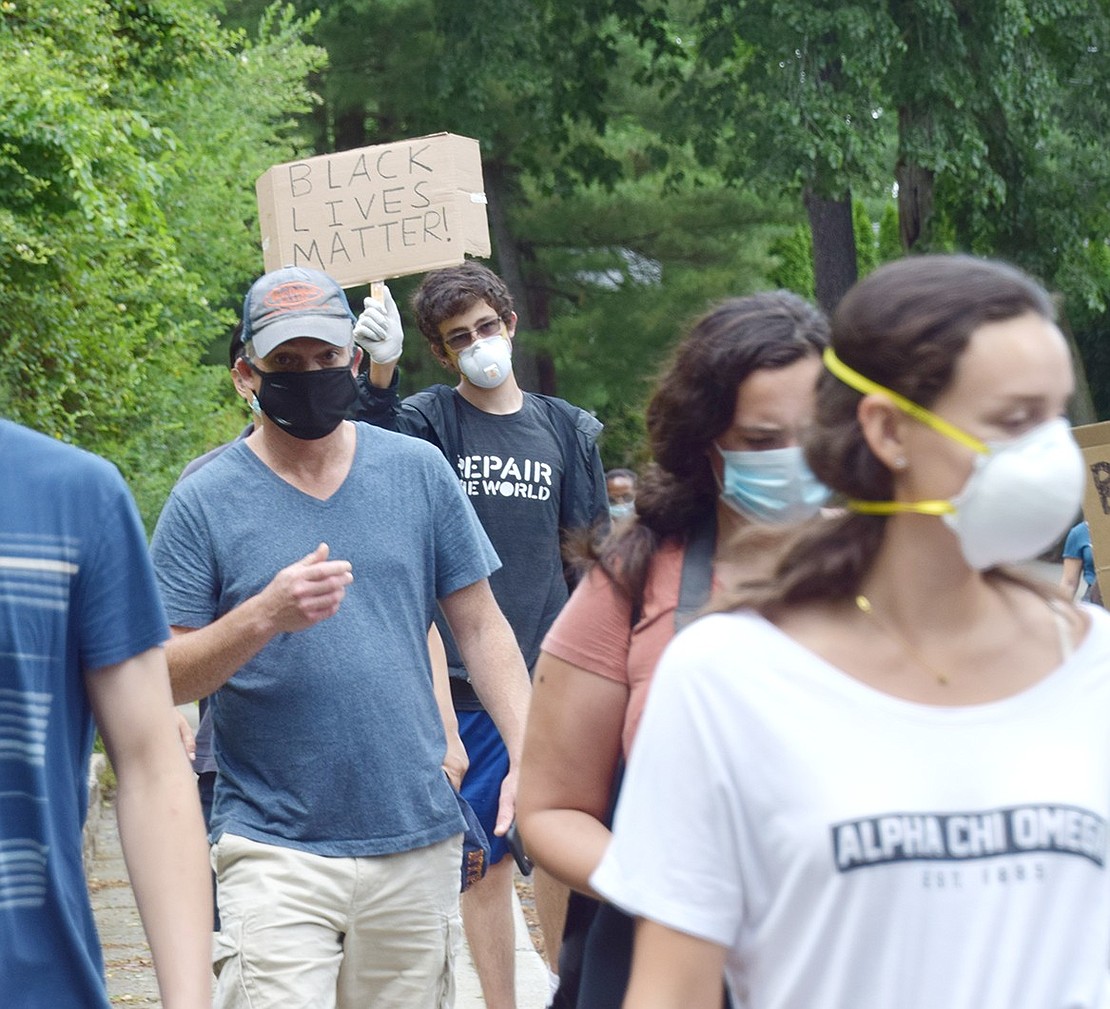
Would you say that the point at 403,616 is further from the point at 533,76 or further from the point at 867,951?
the point at 533,76

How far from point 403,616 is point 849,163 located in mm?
15096

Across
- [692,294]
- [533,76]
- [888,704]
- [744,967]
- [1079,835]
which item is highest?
[533,76]

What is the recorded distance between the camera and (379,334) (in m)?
5.55

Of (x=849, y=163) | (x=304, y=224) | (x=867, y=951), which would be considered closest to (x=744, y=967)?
(x=867, y=951)

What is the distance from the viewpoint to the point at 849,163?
18422 mm

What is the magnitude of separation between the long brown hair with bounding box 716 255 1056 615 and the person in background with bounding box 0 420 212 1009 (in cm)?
76

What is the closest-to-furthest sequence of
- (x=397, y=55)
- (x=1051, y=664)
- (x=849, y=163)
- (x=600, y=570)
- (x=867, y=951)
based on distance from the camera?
(x=867, y=951) < (x=1051, y=664) < (x=600, y=570) < (x=849, y=163) < (x=397, y=55)

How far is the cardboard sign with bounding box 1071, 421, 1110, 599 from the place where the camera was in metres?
10.8

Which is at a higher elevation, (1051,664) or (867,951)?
(1051,664)

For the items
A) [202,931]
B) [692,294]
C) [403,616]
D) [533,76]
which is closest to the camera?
[202,931]

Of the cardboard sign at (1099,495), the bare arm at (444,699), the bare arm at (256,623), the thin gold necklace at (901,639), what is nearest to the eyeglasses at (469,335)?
the bare arm at (444,699)

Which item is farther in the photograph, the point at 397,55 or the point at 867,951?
the point at 397,55

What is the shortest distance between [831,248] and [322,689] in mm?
18652

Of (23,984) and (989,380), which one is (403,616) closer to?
(23,984)
